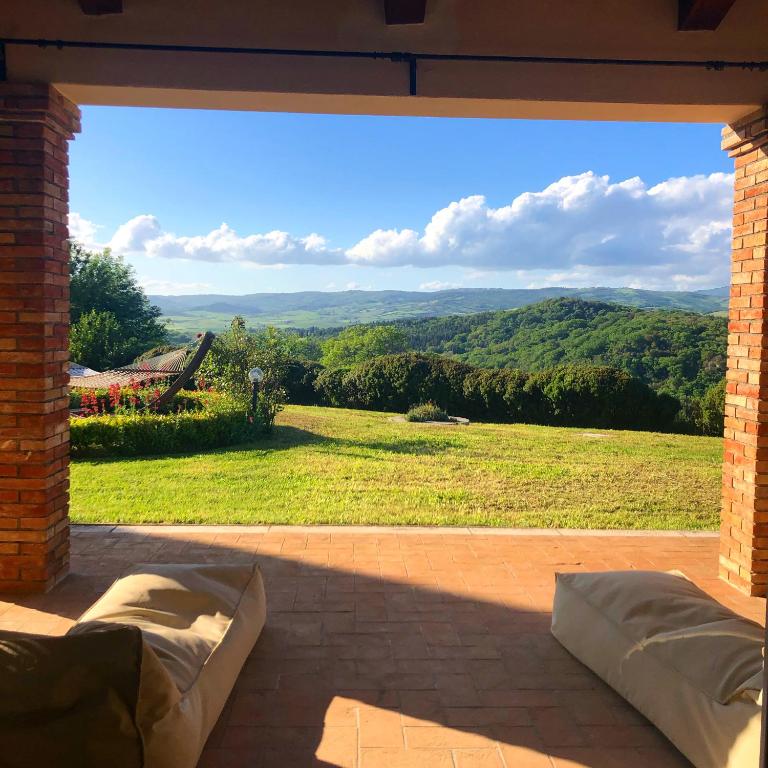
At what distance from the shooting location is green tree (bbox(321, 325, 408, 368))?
18469 mm

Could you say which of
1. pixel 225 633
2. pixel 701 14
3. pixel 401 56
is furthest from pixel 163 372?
pixel 701 14

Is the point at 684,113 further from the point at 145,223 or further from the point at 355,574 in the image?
the point at 145,223

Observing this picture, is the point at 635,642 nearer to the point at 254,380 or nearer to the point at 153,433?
the point at 153,433

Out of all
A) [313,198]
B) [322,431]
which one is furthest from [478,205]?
[322,431]

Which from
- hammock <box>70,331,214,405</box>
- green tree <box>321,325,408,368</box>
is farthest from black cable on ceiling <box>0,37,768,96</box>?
green tree <box>321,325,408,368</box>

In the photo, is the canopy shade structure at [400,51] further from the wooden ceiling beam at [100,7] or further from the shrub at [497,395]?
the shrub at [497,395]

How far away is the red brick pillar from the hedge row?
28.7ft

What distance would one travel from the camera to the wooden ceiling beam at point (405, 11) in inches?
122

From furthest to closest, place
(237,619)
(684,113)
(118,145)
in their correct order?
1. (118,145)
2. (684,113)
3. (237,619)

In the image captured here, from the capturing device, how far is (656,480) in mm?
7625

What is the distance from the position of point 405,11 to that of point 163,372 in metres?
7.79

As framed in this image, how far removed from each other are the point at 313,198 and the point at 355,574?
33.0m

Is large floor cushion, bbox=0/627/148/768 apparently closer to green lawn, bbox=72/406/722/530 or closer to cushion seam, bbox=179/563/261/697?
cushion seam, bbox=179/563/261/697

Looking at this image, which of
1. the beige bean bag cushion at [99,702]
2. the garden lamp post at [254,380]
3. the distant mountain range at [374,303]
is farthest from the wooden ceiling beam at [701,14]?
the distant mountain range at [374,303]
